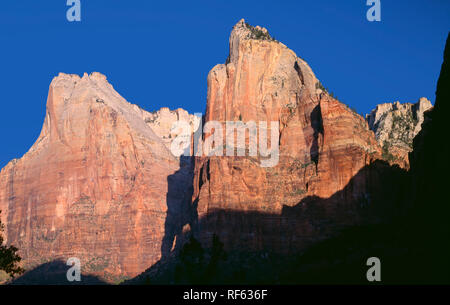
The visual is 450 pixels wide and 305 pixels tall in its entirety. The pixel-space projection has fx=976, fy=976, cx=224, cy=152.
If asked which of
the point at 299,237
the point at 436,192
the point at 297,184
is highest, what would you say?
the point at 297,184

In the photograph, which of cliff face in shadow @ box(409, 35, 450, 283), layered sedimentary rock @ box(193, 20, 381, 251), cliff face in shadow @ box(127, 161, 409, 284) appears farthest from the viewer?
layered sedimentary rock @ box(193, 20, 381, 251)

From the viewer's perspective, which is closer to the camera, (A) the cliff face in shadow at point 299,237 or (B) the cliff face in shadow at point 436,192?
(B) the cliff face in shadow at point 436,192

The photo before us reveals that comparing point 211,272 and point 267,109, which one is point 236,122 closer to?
point 267,109

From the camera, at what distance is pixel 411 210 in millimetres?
159000

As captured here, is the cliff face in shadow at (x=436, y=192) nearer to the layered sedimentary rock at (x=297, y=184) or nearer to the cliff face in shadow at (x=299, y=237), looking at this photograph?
the cliff face in shadow at (x=299, y=237)

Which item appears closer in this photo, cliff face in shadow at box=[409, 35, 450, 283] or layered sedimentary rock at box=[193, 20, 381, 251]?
cliff face in shadow at box=[409, 35, 450, 283]

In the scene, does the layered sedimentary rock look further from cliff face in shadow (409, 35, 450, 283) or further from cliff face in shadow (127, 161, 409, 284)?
cliff face in shadow (409, 35, 450, 283)

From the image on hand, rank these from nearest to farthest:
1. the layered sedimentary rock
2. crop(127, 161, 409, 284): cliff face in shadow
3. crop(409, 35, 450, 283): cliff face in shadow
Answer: crop(409, 35, 450, 283): cliff face in shadow, crop(127, 161, 409, 284): cliff face in shadow, the layered sedimentary rock

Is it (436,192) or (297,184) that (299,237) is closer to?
(297,184)

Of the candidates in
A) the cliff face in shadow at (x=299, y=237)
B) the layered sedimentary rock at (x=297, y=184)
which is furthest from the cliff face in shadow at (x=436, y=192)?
the layered sedimentary rock at (x=297, y=184)

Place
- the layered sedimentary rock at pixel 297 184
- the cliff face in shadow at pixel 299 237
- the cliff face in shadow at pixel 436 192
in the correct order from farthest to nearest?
the layered sedimentary rock at pixel 297 184 < the cliff face in shadow at pixel 299 237 < the cliff face in shadow at pixel 436 192

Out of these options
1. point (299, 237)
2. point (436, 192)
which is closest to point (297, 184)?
point (299, 237)

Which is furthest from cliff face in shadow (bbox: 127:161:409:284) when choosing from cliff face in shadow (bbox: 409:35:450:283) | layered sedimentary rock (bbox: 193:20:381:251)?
cliff face in shadow (bbox: 409:35:450:283)
